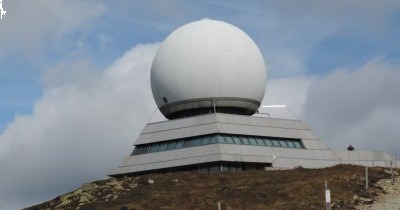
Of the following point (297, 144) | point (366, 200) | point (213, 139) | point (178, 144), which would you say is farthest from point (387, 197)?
point (178, 144)

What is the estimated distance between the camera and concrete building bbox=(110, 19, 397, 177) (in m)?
63.6

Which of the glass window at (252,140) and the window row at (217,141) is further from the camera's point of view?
the glass window at (252,140)

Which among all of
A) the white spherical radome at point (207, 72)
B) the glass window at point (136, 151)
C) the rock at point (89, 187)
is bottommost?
the rock at point (89, 187)

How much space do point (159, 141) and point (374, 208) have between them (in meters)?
27.9

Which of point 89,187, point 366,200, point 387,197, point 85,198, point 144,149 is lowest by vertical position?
point 366,200

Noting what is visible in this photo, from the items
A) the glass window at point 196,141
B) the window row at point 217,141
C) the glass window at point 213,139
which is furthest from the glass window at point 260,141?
the glass window at point 196,141

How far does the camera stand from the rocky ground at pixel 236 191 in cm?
4616

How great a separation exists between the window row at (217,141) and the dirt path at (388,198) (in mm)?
16656

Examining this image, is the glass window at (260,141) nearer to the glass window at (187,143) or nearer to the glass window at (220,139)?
the glass window at (220,139)

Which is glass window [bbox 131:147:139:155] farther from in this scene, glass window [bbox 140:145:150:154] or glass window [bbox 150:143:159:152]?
glass window [bbox 150:143:159:152]

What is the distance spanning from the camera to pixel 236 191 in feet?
166

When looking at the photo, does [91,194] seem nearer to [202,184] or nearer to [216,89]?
[202,184]

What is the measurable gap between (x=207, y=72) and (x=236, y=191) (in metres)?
18.0

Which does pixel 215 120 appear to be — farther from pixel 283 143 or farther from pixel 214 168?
pixel 283 143
